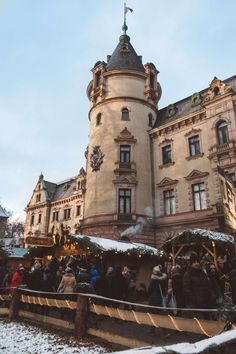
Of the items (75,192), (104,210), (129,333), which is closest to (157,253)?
(104,210)

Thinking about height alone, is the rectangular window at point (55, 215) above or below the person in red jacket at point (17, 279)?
above

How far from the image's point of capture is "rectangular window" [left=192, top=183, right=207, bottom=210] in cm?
2391

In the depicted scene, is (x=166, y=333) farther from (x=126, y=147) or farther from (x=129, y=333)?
(x=126, y=147)

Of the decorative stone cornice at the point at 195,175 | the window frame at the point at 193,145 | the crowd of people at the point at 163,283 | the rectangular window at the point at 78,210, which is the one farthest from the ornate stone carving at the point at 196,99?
the rectangular window at the point at 78,210

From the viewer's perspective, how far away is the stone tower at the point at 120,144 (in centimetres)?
2609

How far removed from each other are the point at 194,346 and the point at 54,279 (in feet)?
34.8

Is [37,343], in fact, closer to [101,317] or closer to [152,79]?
[101,317]

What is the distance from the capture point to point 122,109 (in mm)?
29578

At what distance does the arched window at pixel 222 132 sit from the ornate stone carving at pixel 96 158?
10.6 meters

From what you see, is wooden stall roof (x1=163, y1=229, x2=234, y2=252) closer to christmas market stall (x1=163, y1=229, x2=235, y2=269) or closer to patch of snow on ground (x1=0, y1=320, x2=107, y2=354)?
christmas market stall (x1=163, y1=229, x2=235, y2=269)

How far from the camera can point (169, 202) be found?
26328 mm

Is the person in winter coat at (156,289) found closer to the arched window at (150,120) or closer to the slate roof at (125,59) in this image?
the arched window at (150,120)

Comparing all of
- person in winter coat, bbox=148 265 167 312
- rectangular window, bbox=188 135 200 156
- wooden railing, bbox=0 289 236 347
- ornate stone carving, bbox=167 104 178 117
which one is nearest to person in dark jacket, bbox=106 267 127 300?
wooden railing, bbox=0 289 236 347

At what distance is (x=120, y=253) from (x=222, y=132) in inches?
515
